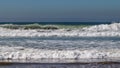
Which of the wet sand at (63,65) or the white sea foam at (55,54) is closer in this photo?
the wet sand at (63,65)

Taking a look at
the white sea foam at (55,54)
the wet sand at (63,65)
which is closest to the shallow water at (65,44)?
the white sea foam at (55,54)

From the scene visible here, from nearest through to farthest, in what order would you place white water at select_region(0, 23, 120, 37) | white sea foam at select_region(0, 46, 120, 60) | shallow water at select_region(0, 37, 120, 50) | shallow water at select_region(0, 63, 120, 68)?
1. shallow water at select_region(0, 63, 120, 68)
2. white sea foam at select_region(0, 46, 120, 60)
3. shallow water at select_region(0, 37, 120, 50)
4. white water at select_region(0, 23, 120, 37)

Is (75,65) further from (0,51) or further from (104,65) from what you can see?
(0,51)

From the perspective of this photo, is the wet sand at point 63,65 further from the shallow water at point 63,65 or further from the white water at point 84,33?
the white water at point 84,33

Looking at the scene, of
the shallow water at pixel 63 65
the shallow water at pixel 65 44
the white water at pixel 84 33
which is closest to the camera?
the shallow water at pixel 63 65

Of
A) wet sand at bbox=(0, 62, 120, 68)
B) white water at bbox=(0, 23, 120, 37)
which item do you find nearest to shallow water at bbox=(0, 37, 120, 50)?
wet sand at bbox=(0, 62, 120, 68)

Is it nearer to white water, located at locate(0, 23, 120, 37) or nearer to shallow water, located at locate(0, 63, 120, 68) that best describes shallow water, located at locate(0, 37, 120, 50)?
shallow water, located at locate(0, 63, 120, 68)

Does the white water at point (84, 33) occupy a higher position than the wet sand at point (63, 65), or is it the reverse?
the wet sand at point (63, 65)

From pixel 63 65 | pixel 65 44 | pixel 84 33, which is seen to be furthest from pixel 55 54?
pixel 84 33

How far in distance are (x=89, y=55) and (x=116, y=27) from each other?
84.5 feet

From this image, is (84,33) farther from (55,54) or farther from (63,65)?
(63,65)

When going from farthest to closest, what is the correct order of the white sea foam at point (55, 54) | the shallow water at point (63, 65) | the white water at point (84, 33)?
the white water at point (84, 33)
the white sea foam at point (55, 54)
the shallow water at point (63, 65)

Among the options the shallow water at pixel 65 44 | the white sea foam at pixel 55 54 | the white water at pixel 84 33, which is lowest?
the white water at pixel 84 33

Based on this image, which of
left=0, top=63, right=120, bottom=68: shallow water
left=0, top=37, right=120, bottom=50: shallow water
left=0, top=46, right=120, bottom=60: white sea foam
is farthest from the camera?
left=0, top=37, right=120, bottom=50: shallow water
